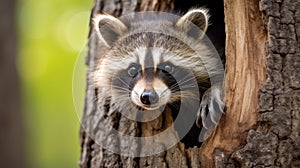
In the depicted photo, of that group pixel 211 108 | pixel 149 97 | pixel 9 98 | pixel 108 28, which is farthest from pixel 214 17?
pixel 9 98

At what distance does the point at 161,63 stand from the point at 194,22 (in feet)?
1.29

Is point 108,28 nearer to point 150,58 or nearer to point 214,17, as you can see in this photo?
point 150,58

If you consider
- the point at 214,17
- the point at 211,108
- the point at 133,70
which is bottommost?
the point at 211,108

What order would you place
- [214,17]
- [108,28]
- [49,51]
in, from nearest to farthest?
[108,28]
[214,17]
[49,51]

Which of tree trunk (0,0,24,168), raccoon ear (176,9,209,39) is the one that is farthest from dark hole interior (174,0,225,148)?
tree trunk (0,0,24,168)

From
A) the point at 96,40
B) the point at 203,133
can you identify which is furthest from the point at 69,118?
the point at 203,133

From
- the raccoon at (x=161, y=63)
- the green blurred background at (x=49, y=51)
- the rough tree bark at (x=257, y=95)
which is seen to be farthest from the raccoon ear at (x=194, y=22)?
the green blurred background at (x=49, y=51)

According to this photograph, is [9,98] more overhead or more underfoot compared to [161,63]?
more underfoot

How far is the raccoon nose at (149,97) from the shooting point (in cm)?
385

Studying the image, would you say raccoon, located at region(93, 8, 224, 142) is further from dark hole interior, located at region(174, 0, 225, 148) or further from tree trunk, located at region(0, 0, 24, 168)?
tree trunk, located at region(0, 0, 24, 168)

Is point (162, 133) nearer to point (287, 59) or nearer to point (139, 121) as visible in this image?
point (139, 121)

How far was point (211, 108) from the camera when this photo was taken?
12.9 ft

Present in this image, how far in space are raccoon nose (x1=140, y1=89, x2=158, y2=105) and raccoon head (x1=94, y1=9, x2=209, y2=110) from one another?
7cm

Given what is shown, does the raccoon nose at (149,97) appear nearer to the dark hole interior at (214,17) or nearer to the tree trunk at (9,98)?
the dark hole interior at (214,17)
